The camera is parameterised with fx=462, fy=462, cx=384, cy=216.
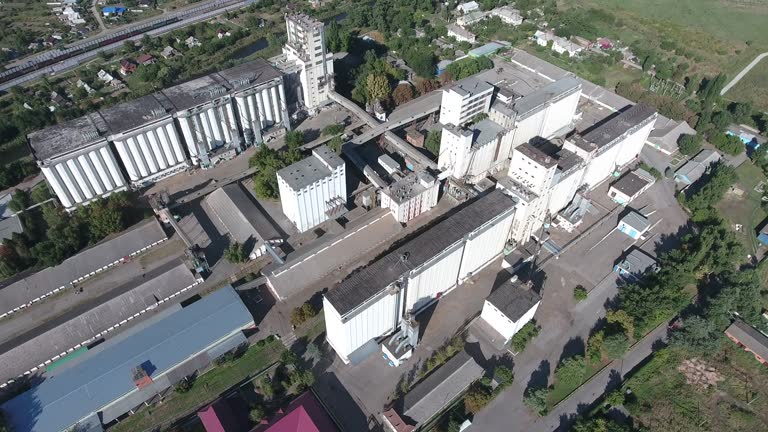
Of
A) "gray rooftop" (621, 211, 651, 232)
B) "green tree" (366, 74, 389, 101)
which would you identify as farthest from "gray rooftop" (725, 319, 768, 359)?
"green tree" (366, 74, 389, 101)

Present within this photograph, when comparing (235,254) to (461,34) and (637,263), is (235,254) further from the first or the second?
(461,34)

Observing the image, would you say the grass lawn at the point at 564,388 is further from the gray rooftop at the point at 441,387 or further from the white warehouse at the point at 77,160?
the white warehouse at the point at 77,160

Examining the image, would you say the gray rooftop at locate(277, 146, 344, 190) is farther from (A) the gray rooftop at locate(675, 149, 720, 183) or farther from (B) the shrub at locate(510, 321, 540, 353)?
(A) the gray rooftop at locate(675, 149, 720, 183)

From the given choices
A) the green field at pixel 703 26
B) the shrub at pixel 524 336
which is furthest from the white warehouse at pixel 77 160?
the green field at pixel 703 26

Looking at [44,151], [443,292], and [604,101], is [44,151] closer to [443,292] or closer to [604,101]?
[443,292]

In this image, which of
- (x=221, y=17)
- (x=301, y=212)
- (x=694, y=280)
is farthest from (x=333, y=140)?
(x=221, y=17)

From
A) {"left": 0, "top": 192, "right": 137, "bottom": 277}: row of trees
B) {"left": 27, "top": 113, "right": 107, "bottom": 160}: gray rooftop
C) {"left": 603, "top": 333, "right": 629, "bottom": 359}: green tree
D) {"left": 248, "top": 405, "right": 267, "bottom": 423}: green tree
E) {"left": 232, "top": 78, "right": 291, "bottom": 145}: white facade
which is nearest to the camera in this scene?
{"left": 248, "top": 405, "right": 267, "bottom": 423}: green tree

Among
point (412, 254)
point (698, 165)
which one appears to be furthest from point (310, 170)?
point (698, 165)
